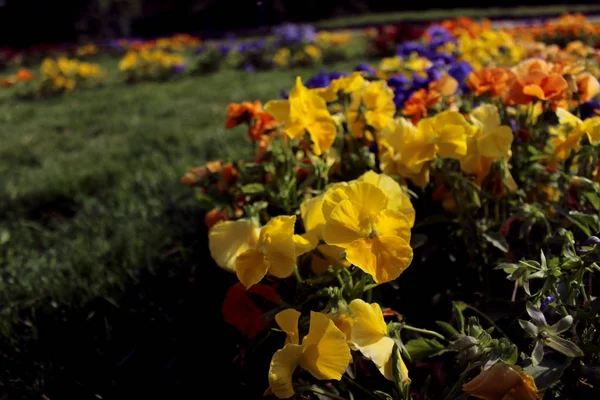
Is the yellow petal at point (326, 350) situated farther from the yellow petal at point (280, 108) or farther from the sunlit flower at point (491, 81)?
the sunlit flower at point (491, 81)

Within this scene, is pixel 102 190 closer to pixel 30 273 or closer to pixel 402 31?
pixel 30 273

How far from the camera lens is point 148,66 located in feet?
21.3

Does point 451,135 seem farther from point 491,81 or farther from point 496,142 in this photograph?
point 491,81

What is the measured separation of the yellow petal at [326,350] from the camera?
875 millimetres

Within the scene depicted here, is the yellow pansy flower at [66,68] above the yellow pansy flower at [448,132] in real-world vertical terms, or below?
below

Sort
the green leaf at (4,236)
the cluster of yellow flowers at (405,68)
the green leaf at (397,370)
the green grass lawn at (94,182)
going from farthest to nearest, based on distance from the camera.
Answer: the green leaf at (4,236), the cluster of yellow flowers at (405,68), the green grass lawn at (94,182), the green leaf at (397,370)

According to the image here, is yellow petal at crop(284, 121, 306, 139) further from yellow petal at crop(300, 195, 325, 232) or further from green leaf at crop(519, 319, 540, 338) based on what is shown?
green leaf at crop(519, 319, 540, 338)

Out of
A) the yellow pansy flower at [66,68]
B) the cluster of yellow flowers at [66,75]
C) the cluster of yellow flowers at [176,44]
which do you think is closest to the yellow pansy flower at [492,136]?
the cluster of yellow flowers at [66,75]

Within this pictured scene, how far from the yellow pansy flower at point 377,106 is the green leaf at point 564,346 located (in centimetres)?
67

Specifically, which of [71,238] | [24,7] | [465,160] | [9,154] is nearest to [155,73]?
[9,154]

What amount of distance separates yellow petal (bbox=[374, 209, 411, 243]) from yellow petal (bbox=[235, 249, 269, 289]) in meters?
0.22

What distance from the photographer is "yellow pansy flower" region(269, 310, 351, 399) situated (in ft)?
2.88

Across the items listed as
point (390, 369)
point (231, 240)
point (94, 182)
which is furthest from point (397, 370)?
point (94, 182)

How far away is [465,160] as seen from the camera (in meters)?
1.20
